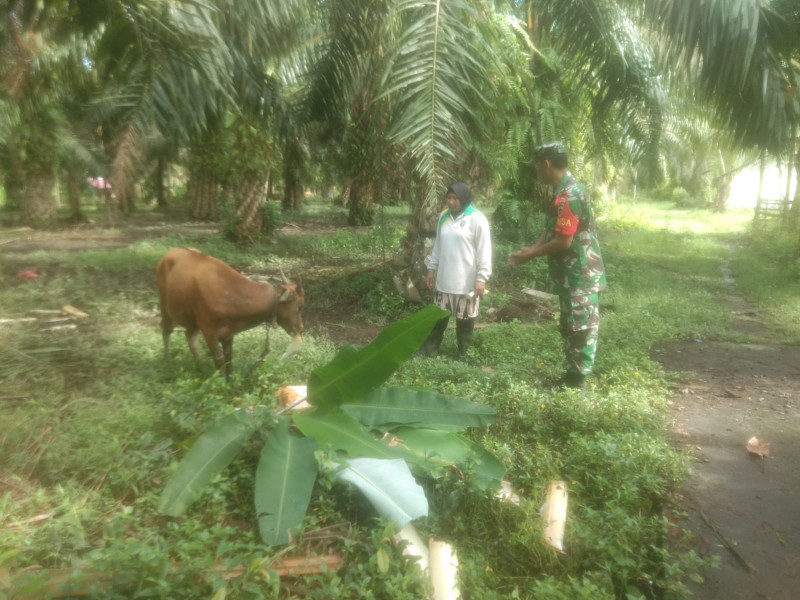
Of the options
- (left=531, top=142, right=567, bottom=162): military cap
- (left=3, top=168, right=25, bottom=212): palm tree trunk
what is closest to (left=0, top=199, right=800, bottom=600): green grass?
(left=531, top=142, right=567, bottom=162): military cap

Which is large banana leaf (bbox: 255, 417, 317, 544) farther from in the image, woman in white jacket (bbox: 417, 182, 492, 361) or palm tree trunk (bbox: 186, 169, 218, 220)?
palm tree trunk (bbox: 186, 169, 218, 220)

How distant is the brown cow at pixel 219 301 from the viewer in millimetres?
4645

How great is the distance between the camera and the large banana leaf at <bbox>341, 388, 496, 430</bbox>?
3.53 meters

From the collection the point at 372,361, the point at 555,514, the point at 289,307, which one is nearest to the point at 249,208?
the point at 289,307

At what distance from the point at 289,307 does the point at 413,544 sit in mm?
2351

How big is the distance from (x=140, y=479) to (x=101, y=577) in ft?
2.66

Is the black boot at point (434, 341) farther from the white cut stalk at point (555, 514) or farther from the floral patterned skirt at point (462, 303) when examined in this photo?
the white cut stalk at point (555, 514)

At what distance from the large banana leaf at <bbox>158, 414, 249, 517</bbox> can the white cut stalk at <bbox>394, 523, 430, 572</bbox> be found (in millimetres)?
900

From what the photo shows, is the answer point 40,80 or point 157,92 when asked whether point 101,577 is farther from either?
point 40,80

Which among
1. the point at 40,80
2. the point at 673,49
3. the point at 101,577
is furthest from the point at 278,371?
the point at 673,49

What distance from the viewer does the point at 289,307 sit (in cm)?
477

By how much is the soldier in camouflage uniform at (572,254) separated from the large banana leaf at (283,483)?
7.58 feet

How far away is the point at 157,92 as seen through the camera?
440 centimetres

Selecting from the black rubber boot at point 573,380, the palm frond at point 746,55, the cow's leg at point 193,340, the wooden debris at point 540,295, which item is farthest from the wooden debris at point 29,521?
the wooden debris at point 540,295
